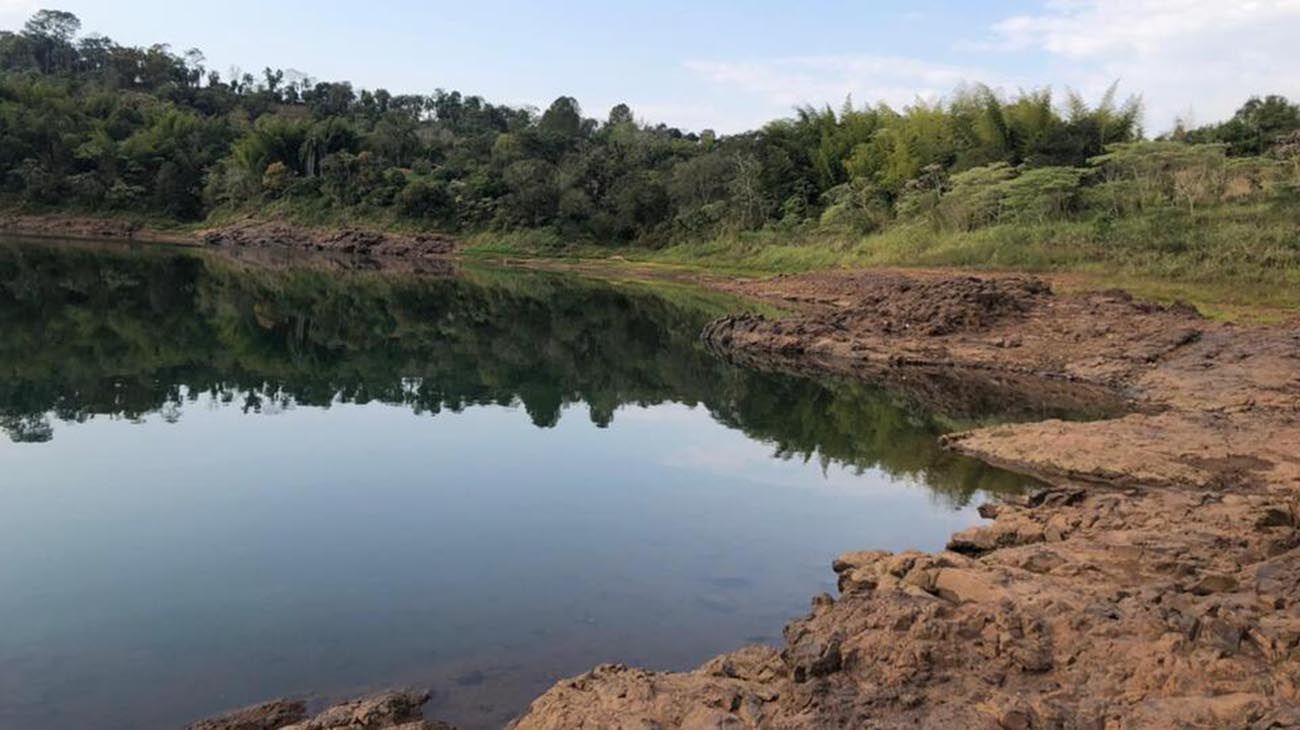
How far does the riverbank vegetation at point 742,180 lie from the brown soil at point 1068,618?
47.9ft

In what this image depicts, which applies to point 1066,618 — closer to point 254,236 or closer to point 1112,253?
point 1112,253

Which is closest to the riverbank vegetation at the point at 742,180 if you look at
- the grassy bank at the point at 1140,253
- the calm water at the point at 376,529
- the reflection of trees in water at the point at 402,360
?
the grassy bank at the point at 1140,253

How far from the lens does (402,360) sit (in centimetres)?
2142

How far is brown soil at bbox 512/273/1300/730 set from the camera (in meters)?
4.91

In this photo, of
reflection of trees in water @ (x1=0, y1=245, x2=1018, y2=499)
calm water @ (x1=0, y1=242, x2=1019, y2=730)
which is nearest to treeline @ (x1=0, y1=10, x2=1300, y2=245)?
reflection of trees in water @ (x1=0, y1=245, x2=1018, y2=499)

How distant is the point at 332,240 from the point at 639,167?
768 inches

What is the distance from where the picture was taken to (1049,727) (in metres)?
4.68

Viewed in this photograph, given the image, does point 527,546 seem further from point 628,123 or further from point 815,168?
point 628,123

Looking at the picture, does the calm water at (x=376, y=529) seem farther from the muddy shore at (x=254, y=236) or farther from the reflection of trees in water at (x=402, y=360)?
the muddy shore at (x=254, y=236)

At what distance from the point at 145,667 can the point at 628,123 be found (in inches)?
3312

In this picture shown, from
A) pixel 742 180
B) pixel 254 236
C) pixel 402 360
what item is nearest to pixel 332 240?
pixel 254 236

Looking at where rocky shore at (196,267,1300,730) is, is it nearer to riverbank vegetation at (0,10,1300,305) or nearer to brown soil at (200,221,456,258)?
riverbank vegetation at (0,10,1300,305)

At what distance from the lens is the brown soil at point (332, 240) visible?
56156 mm

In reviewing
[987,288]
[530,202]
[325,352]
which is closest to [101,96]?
[530,202]
